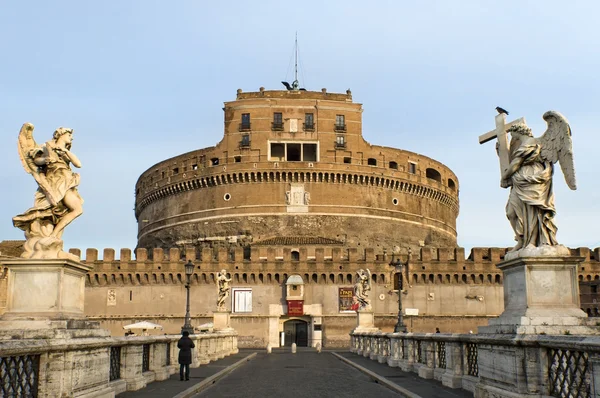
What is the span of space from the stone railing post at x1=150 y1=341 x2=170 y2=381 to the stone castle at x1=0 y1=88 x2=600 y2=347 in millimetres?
33313

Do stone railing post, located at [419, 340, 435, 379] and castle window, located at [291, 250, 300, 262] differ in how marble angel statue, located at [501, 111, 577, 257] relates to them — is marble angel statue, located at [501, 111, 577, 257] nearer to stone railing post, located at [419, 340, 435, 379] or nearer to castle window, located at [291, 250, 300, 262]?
stone railing post, located at [419, 340, 435, 379]

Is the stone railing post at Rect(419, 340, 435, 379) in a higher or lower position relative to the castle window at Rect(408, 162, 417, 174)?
→ lower

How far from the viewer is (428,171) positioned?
66375mm

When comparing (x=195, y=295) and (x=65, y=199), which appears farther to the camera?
(x=195, y=295)

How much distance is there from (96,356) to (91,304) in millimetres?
43766

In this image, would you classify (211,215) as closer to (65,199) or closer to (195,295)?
(195,295)

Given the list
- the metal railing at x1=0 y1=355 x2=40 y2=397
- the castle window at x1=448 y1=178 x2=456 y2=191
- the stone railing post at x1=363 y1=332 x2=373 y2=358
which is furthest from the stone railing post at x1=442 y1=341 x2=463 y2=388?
the castle window at x1=448 y1=178 x2=456 y2=191

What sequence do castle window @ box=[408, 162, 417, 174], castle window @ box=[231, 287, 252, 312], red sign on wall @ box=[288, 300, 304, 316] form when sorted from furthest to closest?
Result: castle window @ box=[408, 162, 417, 174] < castle window @ box=[231, 287, 252, 312] < red sign on wall @ box=[288, 300, 304, 316]

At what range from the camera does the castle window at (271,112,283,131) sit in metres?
59.6

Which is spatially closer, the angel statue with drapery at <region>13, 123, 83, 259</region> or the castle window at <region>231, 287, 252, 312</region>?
the angel statue with drapery at <region>13, 123, 83, 259</region>

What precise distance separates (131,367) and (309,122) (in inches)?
1972

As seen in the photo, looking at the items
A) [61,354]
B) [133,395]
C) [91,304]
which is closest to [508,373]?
[61,354]

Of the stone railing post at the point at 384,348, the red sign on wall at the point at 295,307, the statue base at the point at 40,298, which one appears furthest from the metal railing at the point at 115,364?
the red sign on wall at the point at 295,307

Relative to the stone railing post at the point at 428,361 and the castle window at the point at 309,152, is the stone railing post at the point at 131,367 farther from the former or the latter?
the castle window at the point at 309,152
